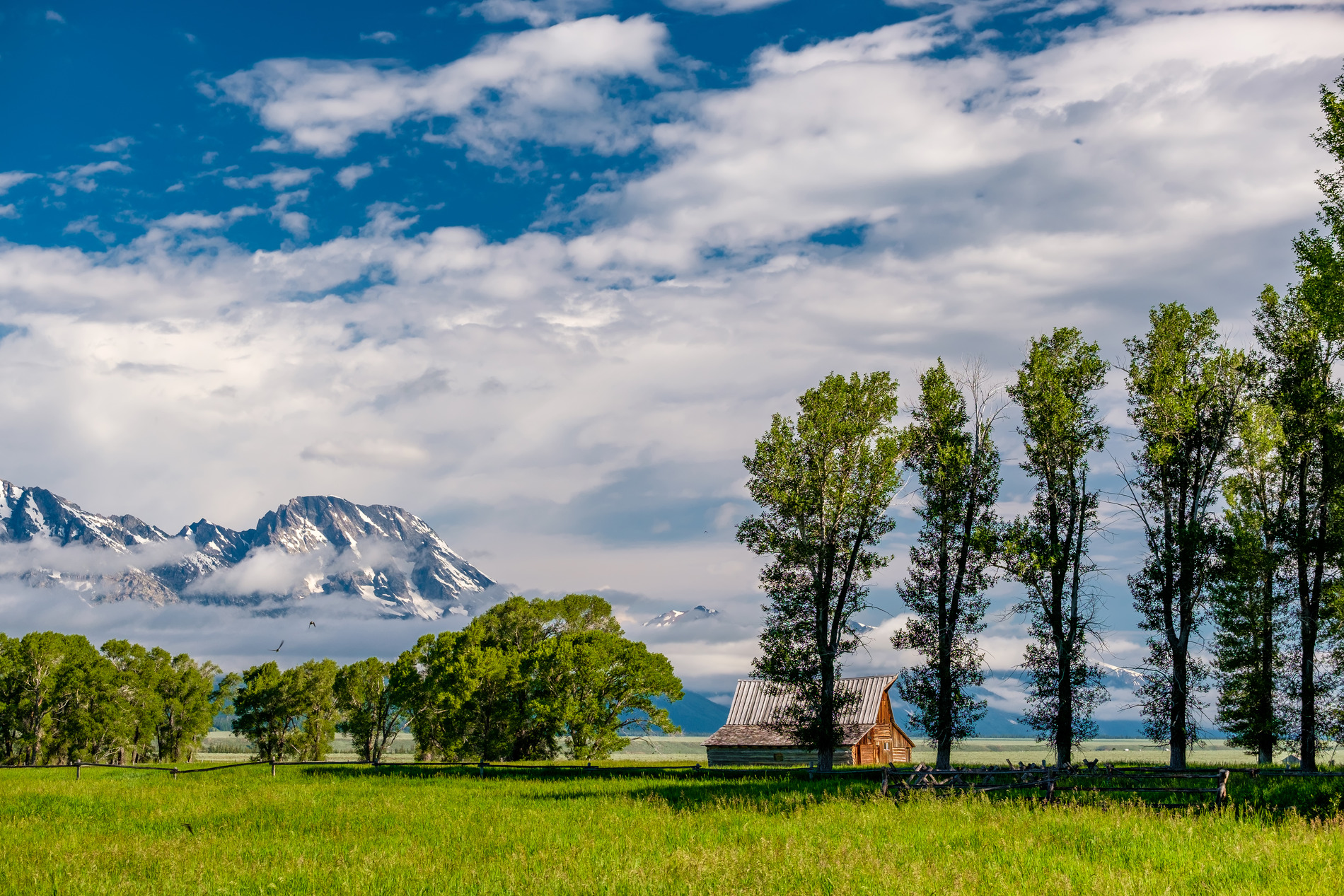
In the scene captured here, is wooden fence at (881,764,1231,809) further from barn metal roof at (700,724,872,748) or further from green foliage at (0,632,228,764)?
green foliage at (0,632,228,764)

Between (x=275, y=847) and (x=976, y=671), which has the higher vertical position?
(x=976, y=671)

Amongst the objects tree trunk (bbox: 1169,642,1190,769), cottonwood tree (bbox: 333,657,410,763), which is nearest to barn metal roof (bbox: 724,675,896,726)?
tree trunk (bbox: 1169,642,1190,769)

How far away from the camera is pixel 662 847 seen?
16.4m

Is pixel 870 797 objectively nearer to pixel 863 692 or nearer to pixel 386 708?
pixel 863 692

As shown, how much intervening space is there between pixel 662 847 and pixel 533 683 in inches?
2055

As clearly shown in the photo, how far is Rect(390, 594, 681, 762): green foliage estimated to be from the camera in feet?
212

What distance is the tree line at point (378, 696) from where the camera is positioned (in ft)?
214

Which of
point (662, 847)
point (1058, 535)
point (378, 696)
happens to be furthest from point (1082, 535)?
point (378, 696)

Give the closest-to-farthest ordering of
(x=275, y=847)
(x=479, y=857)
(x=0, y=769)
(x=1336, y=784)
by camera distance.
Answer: (x=479, y=857) → (x=275, y=847) → (x=1336, y=784) → (x=0, y=769)

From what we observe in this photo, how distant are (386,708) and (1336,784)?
80.1 m

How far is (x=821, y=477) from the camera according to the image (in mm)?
41156

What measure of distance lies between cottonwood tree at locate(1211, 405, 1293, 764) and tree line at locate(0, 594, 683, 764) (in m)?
36.1

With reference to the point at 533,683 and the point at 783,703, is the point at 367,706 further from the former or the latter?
the point at 783,703

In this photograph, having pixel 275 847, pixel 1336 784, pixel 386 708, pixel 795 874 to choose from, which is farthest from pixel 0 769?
pixel 1336 784
